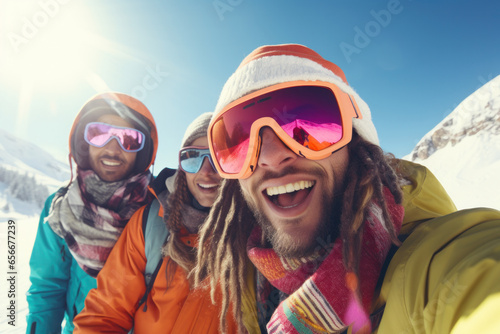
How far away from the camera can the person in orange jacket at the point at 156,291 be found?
168 centimetres

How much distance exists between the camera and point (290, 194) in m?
1.49

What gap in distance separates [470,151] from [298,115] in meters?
26.6

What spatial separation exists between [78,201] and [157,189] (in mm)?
1028

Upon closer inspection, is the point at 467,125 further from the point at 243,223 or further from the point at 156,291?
the point at 156,291

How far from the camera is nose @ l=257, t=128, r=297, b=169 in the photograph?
Answer: 135cm

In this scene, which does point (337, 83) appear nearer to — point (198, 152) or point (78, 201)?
point (198, 152)

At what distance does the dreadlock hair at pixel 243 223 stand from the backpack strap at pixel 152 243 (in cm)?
40

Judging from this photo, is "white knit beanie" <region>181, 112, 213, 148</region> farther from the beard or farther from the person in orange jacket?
the beard

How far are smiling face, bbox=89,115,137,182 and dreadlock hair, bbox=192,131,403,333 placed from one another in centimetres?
156

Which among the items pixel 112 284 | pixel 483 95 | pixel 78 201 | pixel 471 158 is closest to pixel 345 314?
pixel 112 284

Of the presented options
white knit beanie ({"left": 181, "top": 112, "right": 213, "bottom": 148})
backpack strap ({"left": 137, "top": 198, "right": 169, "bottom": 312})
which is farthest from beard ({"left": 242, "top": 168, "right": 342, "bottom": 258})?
white knit beanie ({"left": 181, "top": 112, "right": 213, "bottom": 148})

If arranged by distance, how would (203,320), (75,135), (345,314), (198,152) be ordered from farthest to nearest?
1. (75,135)
2. (198,152)
3. (203,320)
4. (345,314)

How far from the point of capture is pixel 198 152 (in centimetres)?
231

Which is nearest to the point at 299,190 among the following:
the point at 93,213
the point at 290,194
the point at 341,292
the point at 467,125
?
the point at 290,194
